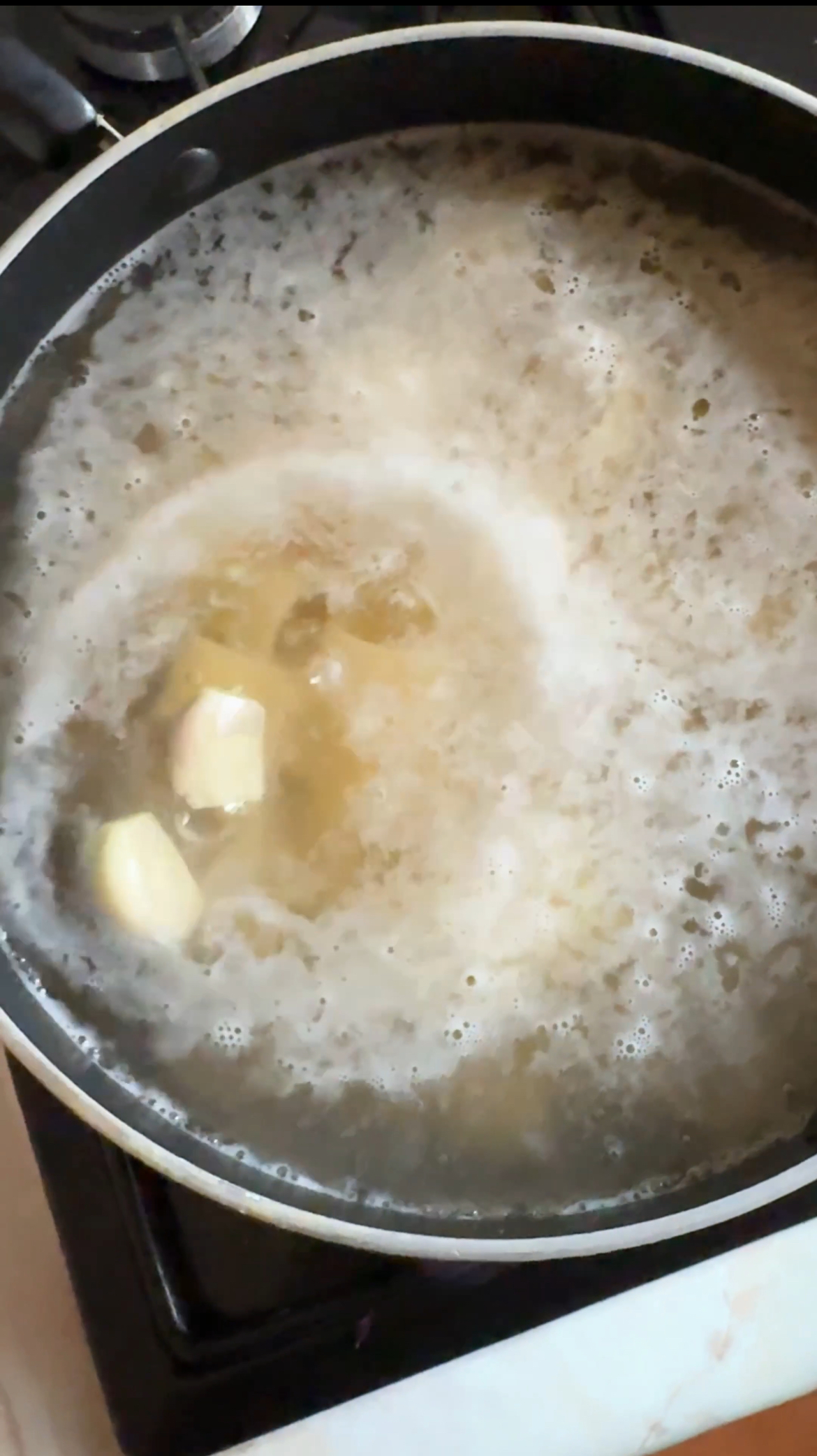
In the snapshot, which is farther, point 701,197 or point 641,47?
point 701,197

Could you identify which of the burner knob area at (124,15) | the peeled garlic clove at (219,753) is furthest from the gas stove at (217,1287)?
the peeled garlic clove at (219,753)

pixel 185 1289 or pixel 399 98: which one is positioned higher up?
pixel 399 98

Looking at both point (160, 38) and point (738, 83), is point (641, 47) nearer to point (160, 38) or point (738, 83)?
point (738, 83)

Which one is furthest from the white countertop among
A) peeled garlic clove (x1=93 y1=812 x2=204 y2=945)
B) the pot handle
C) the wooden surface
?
the pot handle

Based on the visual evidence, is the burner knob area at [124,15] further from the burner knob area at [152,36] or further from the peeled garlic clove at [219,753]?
the peeled garlic clove at [219,753]

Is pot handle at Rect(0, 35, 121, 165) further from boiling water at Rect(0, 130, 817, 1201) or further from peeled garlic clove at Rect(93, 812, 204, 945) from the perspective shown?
peeled garlic clove at Rect(93, 812, 204, 945)

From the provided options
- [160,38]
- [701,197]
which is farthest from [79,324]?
[701,197]
